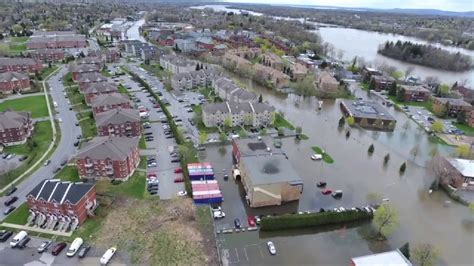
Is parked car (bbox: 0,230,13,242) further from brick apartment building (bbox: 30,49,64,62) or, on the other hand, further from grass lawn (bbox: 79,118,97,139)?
brick apartment building (bbox: 30,49,64,62)

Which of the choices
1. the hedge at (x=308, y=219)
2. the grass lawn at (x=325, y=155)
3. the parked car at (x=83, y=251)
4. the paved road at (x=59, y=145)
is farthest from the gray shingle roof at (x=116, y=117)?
the grass lawn at (x=325, y=155)

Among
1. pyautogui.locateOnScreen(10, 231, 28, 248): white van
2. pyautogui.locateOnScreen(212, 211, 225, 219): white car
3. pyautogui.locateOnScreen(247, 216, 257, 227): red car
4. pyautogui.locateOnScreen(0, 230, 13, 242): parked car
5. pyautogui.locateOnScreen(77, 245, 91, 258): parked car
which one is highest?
pyautogui.locateOnScreen(10, 231, 28, 248): white van

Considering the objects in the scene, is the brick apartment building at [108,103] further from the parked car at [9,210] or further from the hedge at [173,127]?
the parked car at [9,210]

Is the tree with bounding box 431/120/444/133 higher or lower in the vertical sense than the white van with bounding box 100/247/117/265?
higher

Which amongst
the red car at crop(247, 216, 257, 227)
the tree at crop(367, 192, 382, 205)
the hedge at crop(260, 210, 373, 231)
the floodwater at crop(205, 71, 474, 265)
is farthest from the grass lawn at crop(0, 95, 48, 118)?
the tree at crop(367, 192, 382, 205)

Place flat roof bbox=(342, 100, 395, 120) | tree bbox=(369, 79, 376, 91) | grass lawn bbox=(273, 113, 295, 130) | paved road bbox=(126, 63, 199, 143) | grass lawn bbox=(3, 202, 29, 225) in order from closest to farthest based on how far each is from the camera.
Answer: grass lawn bbox=(3, 202, 29, 225)
paved road bbox=(126, 63, 199, 143)
grass lawn bbox=(273, 113, 295, 130)
flat roof bbox=(342, 100, 395, 120)
tree bbox=(369, 79, 376, 91)

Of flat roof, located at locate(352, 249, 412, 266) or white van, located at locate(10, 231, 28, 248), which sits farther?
white van, located at locate(10, 231, 28, 248)
